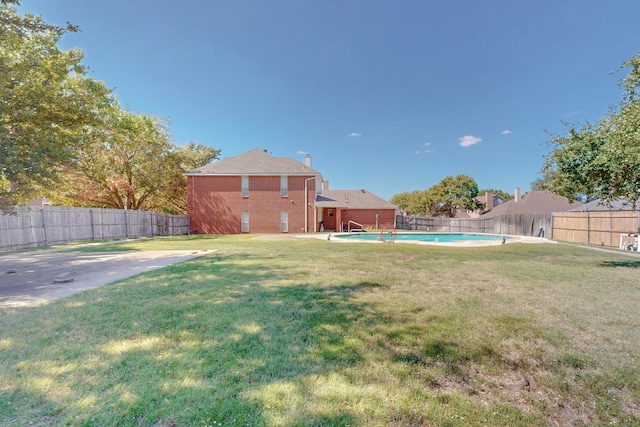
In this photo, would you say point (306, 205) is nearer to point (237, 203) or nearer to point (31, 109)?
point (237, 203)

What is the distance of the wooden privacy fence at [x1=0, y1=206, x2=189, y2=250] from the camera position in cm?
1187

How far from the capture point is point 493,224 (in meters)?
25.8

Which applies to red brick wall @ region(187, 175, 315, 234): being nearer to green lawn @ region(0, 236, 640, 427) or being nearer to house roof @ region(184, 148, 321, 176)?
house roof @ region(184, 148, 321, 176)

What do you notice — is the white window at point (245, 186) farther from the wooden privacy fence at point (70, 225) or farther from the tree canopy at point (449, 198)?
the tree canopy at point (449, 198)

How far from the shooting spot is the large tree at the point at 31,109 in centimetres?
593

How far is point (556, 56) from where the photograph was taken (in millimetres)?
14867

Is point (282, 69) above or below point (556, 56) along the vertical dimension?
above

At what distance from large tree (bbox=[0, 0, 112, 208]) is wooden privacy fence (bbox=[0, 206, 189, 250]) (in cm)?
298

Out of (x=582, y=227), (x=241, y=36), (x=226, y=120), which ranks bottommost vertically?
(x=582, y=227)

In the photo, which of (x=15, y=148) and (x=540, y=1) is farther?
(x=540, y=1)

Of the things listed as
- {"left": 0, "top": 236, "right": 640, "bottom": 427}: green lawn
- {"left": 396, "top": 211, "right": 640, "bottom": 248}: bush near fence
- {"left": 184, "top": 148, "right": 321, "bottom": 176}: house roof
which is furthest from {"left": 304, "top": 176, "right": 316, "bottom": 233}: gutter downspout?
{"left": 0, "top": 236, "right": 640, "bottom": 427}: green lawn

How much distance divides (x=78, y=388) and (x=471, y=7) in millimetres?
18361

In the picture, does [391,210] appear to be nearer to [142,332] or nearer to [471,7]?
[471,7]

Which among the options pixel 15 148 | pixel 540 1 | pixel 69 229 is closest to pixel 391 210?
pixel 540 1
